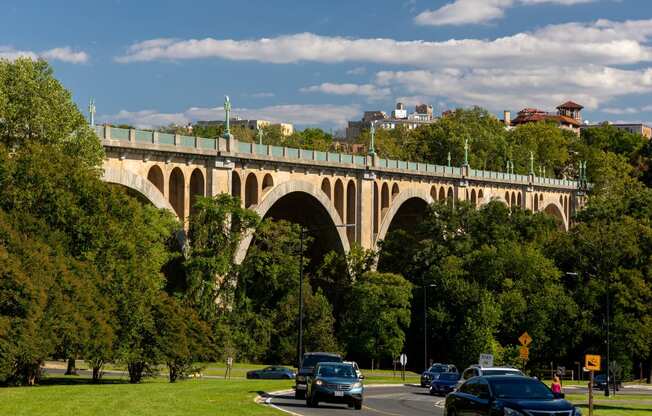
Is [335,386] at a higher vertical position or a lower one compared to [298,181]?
lower

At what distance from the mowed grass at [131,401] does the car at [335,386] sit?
1.92 m

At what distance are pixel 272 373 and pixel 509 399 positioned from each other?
3941cm

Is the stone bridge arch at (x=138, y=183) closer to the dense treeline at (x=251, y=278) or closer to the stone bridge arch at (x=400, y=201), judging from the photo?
the dense treeline at (x=251, y=278)

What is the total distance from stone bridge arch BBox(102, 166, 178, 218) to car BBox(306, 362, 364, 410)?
2305 centimetres

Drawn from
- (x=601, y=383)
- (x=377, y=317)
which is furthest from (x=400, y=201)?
(x=601, y=383)

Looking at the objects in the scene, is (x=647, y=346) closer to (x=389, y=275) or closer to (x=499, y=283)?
(x=499, y=283)

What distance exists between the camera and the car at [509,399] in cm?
2252

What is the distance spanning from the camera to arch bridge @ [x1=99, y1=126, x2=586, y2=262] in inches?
2354

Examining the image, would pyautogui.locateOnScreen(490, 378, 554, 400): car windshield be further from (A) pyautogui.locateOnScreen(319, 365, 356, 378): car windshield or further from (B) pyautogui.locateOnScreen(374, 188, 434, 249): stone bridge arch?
(B) pyautogui.locateOnScreen(374, 188, 434, 249): stone bridge arch

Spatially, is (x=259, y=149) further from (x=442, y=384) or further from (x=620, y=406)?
(x=620, y=406)

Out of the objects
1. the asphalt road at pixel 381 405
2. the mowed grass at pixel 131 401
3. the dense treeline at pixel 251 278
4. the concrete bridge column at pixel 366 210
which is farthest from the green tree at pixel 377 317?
the mowed grass at pixel 131 401

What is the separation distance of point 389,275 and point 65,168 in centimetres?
4063

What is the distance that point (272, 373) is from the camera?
61.7 metres

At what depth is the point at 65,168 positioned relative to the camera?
45562 millimetres
